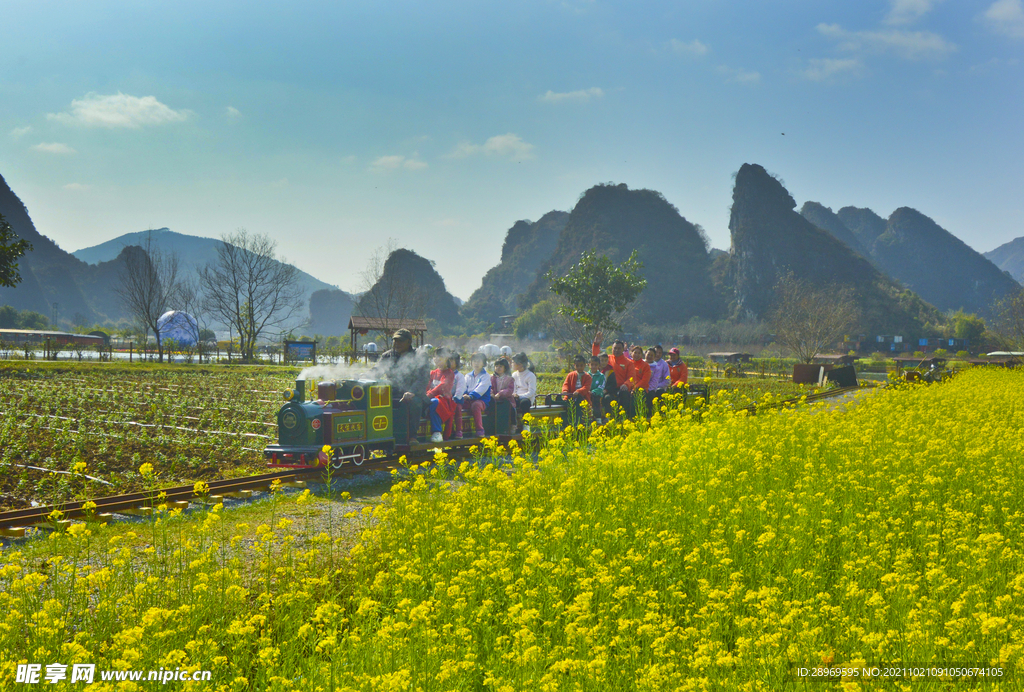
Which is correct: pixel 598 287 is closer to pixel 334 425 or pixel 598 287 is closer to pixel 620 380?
pixel 620 380

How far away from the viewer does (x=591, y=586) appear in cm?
367

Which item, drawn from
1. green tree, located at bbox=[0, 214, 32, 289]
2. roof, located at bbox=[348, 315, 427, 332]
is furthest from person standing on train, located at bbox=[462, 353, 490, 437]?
roof, located at bbox=[348, 315, 427, 332]

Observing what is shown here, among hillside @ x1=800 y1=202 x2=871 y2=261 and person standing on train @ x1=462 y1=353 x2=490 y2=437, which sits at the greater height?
hillside @ x1=800 y1=202 x2=871 y2=261

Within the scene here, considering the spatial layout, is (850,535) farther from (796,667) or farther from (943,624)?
(796,667)

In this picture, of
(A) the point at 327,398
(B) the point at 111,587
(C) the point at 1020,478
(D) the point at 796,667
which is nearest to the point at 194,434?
(A) the point at 327,398

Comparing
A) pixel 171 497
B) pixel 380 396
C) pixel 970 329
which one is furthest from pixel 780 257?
pixel 171 497

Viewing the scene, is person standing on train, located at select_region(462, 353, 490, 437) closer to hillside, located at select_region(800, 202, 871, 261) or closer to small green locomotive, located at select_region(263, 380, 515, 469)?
small green locomotive, located at select_region(263, 380, 515, 469)

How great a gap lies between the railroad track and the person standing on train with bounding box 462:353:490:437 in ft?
3.13

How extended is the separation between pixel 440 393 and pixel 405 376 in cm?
63

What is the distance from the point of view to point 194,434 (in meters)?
11.1

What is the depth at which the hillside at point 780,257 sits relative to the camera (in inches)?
4333

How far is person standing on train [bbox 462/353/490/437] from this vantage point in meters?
10.1

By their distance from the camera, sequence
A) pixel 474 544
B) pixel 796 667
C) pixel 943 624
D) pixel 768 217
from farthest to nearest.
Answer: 1. pixel 768 217
2. pixel 474 544
3. pixel 943 624
4. pixel 796 667

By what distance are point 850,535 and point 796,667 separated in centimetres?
206
